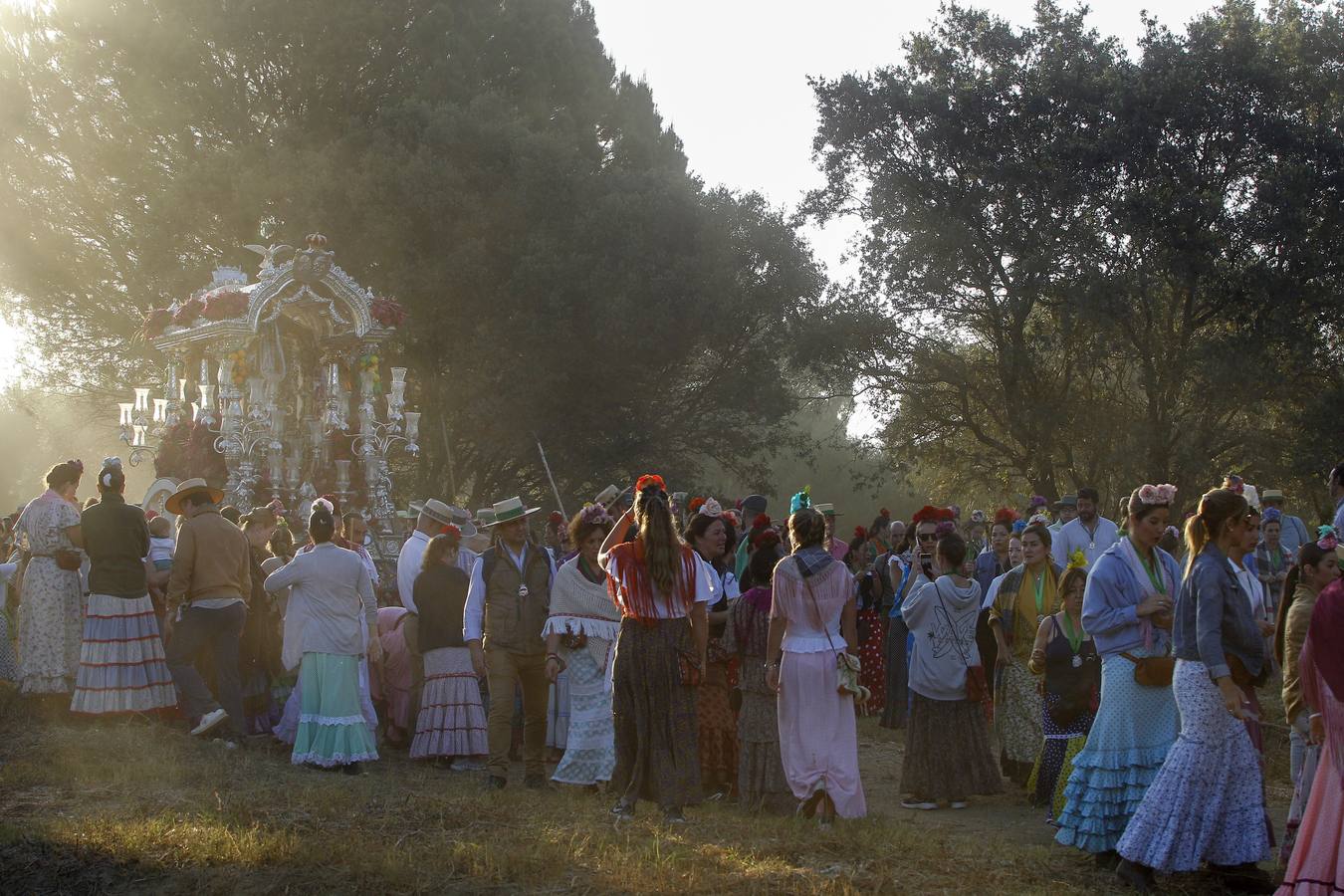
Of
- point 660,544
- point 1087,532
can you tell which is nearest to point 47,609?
point 660,544

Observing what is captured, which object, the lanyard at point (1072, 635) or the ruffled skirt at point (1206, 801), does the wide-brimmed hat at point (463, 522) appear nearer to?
the lanyard at point (1072, 635)

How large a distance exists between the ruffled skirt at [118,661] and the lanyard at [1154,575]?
274 inches

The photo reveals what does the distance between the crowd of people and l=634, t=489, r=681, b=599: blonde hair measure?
0.05ft

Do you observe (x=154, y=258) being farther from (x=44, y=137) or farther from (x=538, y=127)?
(x=538, y=127)

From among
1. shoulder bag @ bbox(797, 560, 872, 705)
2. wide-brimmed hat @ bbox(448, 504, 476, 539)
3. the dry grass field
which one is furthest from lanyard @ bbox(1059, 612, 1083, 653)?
wide-brimmed hat @ bbox(448, 504, 476, 539)

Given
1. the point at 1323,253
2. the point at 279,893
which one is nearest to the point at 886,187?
the point at 1323,253

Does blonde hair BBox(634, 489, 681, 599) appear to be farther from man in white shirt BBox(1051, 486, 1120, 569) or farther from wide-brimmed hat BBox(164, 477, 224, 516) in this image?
man in white shirt BBox(1051, 486, 1120, 569)

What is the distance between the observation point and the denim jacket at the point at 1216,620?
5.91 m

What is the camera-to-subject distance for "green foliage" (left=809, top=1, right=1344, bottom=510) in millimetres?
22766

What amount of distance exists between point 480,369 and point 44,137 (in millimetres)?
10017

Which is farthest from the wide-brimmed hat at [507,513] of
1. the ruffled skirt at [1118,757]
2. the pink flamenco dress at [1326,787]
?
the pink flamenco dress at [1326,787]

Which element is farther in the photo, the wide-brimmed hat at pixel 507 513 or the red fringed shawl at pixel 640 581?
the wide-brimmed hat at pixel 507 513

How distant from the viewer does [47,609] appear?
1093cm

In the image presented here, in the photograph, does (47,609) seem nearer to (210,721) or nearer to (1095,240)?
(210,721)
